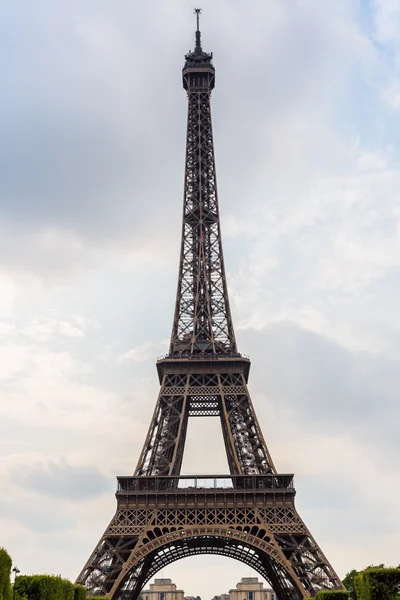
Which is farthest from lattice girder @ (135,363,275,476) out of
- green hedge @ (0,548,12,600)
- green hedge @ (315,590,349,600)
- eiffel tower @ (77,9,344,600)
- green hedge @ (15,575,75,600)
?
green hedge @ (0,548,12,600)

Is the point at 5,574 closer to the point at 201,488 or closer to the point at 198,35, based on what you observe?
the point at 201,488

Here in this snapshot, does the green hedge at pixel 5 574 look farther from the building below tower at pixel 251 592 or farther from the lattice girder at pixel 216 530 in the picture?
the building below tower at pixel 251 592

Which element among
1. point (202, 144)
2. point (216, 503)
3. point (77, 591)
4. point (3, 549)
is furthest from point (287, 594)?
point (202, 144)

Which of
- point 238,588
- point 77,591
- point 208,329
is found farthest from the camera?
point 238,588

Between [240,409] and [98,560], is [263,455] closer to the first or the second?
[240,409]

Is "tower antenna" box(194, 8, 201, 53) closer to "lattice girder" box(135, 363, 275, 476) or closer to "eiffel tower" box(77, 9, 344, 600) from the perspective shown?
"eiffel tower" box(77, 9, 344, 600)

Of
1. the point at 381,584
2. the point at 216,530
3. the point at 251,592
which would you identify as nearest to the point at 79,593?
the point at 216,530
